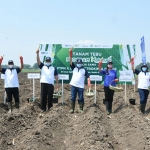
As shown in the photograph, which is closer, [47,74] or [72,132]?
[72,132]

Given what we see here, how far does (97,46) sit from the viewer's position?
1616 centimetres

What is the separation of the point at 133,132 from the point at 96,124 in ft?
3.24

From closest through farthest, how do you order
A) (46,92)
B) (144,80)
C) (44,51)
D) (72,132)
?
(72,132) < (144,80) < (46,92) < (44,51)

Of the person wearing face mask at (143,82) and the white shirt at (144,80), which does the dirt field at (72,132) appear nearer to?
the person wearing face mask at (143,82)

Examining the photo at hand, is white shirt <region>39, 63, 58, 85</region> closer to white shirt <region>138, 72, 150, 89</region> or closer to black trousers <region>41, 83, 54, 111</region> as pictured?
black trousers <region>41, 83, 54, 111</region>

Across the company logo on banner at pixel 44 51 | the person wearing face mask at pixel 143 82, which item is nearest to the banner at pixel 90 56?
the company logo on banner at pixel 44 51

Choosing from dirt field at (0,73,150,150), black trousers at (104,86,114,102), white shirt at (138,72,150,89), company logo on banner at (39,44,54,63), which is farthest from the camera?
company logo on banner at (39,44,54,63)

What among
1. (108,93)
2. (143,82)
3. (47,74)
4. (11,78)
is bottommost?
(108,93)

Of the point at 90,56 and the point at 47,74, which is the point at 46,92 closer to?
the point at 47,74

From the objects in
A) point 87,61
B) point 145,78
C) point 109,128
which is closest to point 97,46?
point 87,61

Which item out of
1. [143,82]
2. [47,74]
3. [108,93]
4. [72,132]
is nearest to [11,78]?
[47,74]

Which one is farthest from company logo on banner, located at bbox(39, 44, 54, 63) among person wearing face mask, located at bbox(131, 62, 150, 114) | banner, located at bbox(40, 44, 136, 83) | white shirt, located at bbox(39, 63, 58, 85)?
person wearing face mask, located at bbox(131, 62, 150, 114)

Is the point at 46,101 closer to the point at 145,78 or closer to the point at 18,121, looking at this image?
the point at 18,121

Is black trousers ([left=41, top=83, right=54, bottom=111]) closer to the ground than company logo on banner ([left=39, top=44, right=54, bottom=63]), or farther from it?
closer to the ground
